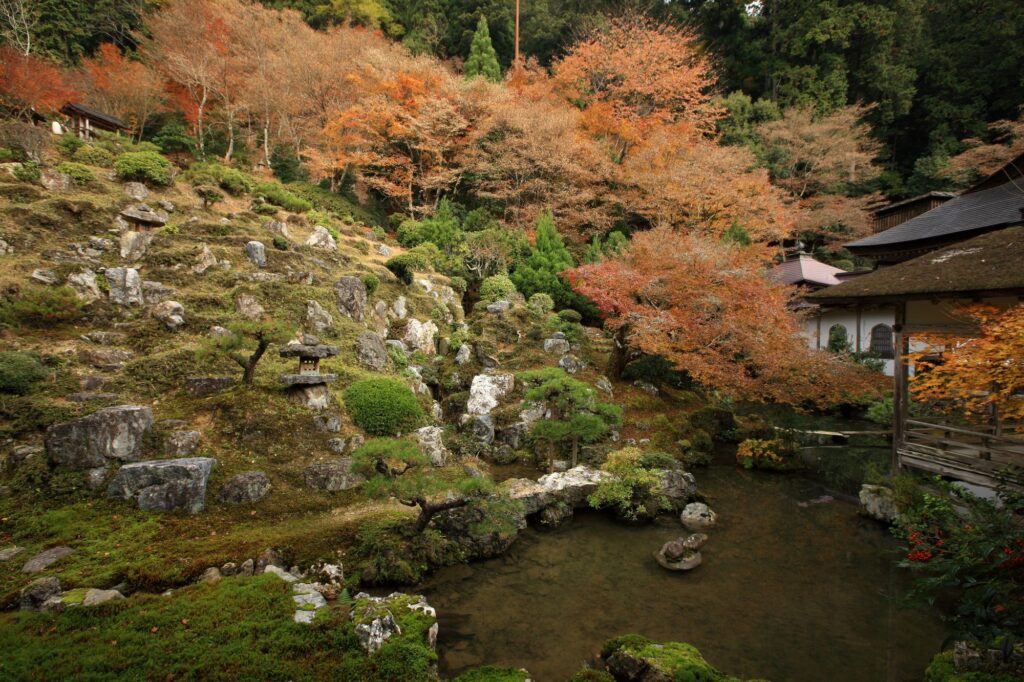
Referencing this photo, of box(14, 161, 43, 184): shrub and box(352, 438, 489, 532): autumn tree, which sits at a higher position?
box(14, 161, 43, 184): shrub

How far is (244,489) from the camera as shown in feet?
23.8

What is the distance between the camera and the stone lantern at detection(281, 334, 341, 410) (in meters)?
8.63

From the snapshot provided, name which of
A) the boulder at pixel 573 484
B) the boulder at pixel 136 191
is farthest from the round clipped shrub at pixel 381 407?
the boulder at pixel 136 191

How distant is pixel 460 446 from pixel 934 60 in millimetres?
36368

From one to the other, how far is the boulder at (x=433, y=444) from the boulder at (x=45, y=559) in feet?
17.6

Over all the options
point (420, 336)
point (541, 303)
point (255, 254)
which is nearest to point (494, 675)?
point (420, 336)

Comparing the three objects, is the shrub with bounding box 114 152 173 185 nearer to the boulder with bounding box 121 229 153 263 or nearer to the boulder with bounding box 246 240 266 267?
the boulder with bounding box 121 229 153 263

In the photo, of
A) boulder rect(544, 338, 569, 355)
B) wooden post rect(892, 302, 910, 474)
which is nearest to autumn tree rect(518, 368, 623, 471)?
boulder rect(544, 338, 569, 355)

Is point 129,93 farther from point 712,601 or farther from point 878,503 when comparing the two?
point 878,503

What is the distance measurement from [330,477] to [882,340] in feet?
72.1

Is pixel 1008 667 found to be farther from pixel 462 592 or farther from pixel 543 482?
pixel 543 482

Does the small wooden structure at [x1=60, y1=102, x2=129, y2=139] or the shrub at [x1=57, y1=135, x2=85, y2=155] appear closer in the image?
the shrub at [x1=57, y1=135, x2=85, y2=155]

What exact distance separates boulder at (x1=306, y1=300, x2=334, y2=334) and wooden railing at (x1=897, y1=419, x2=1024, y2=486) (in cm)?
1283

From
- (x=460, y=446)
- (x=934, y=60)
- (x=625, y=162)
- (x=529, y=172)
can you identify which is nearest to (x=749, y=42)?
(x=934, y=60)
